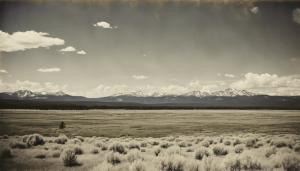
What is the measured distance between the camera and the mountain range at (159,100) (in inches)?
348

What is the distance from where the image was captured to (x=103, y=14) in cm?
888

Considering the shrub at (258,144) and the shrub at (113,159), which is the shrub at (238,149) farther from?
the shrub at (113,159)

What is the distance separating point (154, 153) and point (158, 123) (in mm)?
2120

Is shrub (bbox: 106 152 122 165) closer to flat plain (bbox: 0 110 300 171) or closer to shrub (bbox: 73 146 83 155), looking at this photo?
flat plain (bbox: 0 110 300 171)

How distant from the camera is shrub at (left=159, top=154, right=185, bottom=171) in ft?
22.4

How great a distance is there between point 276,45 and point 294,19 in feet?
2.65

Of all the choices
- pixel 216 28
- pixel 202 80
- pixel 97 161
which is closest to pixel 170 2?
pixel 216 28

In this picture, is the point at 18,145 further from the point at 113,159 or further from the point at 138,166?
the point at 138,166

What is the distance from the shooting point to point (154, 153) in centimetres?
810

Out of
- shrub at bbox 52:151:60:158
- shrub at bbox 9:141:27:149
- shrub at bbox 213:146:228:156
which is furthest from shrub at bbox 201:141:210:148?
shrub at bbox 9:141:27:149

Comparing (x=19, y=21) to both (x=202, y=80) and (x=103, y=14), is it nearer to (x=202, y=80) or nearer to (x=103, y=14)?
(x=103, y=14)

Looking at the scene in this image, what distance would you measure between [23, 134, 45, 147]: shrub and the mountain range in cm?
89

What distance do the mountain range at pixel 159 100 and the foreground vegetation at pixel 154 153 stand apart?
0.93m

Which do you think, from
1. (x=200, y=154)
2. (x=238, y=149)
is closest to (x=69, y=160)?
(x=200, y=154)
